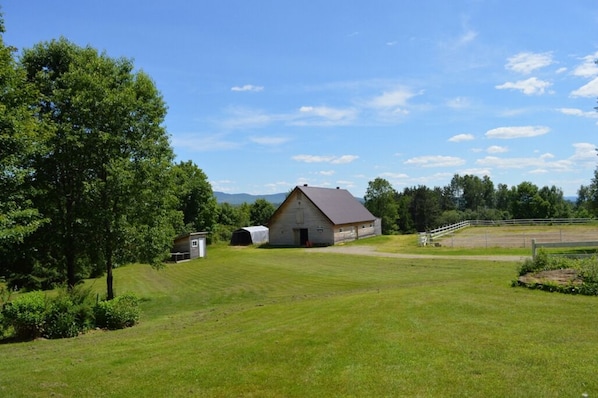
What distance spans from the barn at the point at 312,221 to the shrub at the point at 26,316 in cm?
3742

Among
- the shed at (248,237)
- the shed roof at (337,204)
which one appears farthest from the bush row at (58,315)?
the shed at (248,237)

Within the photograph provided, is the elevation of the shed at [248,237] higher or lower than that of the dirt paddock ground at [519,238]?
higher

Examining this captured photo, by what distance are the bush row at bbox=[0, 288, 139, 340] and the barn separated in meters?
35.5

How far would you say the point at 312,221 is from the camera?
50.6 metres

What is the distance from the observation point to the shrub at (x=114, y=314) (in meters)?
14.4

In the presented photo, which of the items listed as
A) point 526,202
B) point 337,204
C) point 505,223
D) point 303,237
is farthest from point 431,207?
point 303,237

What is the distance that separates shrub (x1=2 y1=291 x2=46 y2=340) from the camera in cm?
1246

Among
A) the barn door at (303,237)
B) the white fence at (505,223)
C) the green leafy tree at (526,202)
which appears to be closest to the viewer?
the white fence at (505,223)

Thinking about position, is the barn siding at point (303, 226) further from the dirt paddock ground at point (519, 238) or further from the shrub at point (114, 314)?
the shrub at point (114, 314)

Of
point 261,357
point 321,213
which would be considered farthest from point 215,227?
point 261,357

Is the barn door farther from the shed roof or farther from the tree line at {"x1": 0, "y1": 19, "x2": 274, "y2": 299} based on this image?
the tree line at {"x1": 0, "y1": 19, "x2": 274, "y2": 299}

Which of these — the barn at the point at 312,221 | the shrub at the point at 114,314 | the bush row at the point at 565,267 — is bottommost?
the shrub at the point at 114,314

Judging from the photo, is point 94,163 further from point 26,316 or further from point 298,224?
point 298,224

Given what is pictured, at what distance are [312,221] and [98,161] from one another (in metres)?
32.2
